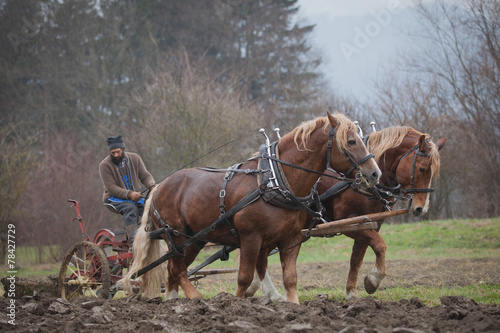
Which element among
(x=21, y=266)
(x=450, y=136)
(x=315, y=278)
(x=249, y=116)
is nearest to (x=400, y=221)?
(x=450, y=136)

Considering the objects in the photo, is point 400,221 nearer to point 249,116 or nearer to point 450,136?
point 450,136

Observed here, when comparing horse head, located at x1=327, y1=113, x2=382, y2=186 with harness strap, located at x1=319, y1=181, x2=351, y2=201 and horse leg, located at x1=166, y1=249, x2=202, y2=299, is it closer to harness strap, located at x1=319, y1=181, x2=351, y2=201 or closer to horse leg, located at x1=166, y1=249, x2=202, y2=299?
harness strap, located at x1=319, y1=181, x2=351, y2=201

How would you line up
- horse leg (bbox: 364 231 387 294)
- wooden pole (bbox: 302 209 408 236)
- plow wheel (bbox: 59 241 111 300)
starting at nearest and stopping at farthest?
wooden pole (bbox: 302 209 408 236) → horse leg (bbox: 364 231 387 294) → plow wheel (bbox: 59 241 111 300)

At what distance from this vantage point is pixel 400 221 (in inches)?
801

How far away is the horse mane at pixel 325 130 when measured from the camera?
5.01 meters

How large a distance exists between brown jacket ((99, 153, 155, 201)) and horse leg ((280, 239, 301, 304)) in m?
2.56

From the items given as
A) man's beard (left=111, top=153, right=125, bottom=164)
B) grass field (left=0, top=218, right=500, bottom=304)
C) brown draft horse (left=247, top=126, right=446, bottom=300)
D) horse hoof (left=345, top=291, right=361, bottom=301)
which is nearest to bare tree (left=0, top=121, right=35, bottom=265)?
grass field (left=0, top=218, right=500, bottom=304)

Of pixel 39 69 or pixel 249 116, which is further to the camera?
pixel 39 69

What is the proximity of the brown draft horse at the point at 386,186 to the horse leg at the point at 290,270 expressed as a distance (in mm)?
896

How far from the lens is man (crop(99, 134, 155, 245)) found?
6.86m

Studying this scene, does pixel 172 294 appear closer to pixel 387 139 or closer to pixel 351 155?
pixel 351 155

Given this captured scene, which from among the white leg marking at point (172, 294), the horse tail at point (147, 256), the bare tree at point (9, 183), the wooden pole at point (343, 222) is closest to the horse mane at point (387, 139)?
the wooden pole at point (343, 222)

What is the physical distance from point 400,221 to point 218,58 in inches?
519

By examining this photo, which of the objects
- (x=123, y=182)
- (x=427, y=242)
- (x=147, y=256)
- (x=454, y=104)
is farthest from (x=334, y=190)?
(x=454, y=104)
